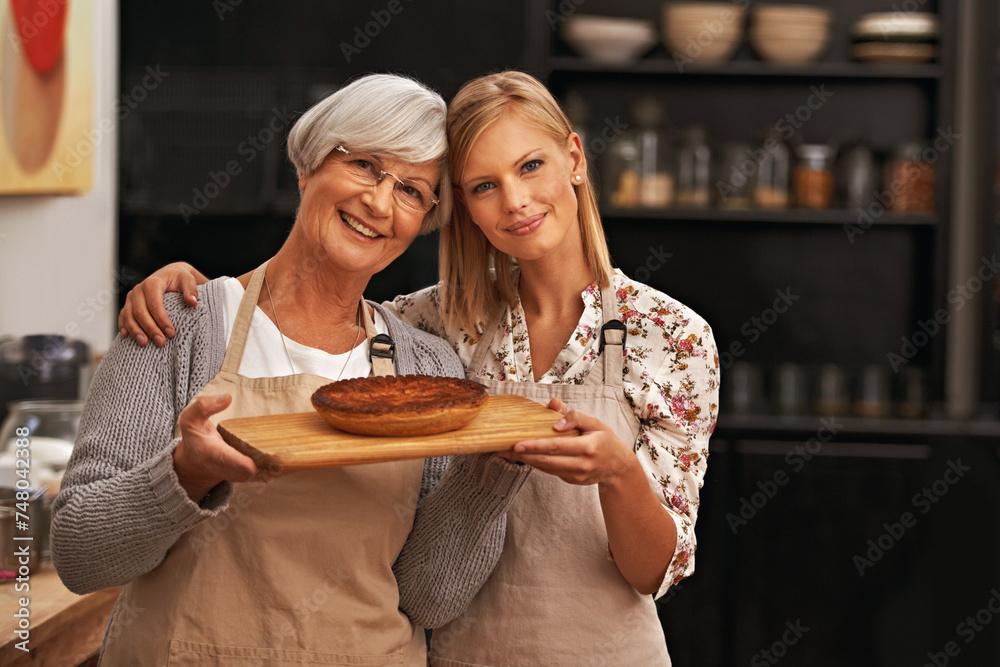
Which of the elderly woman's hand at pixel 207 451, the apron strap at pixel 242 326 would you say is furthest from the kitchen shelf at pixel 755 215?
the elderly woman's hand at pixel 207 451

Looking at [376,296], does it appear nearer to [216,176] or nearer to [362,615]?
[216,176]

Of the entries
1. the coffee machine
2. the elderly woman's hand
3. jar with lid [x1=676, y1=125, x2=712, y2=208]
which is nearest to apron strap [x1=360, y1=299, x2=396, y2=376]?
the elderly woman's hand

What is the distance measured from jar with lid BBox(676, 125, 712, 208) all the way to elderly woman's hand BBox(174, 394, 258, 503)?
8.07 feet

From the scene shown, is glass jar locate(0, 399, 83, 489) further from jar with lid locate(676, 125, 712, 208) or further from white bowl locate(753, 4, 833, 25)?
white bowl locate(753, 4, 833, 25)

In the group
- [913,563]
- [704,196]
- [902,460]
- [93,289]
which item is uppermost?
[704,196]

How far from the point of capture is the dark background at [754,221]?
304cm

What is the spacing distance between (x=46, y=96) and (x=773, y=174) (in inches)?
90.6

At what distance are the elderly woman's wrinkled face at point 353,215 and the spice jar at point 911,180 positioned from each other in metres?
2.42

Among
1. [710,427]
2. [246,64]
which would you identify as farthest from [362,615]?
[246,64]

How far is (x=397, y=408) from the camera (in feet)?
3.51

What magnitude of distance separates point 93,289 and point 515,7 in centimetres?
169

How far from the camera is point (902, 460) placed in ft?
10.1

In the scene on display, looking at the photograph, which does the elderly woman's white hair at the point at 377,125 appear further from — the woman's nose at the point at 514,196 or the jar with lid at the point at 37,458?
the jar with lid at the point at 37,458

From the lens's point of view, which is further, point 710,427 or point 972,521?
point 972,521
